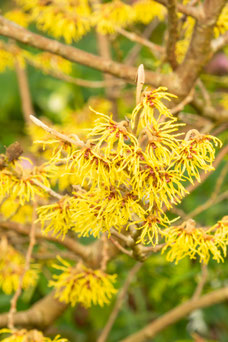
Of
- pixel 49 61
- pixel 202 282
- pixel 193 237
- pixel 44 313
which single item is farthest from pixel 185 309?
pixel 49 61

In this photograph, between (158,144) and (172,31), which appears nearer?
(158,144)

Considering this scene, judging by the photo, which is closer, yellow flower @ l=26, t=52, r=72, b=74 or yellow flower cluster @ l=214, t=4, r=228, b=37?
yellow flower cluster @ l=214, t=4, r=228, b=37

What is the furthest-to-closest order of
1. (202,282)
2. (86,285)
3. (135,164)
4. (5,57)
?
(5,57)
(202,282)
(86,285)
(135,164)

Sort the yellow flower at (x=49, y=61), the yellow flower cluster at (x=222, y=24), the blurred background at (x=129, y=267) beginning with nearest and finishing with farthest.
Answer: the yellow flower cluster at (x=222, y=24), the blurred background at (x=129, y=267), the yellow flower at (x=49, y=61)

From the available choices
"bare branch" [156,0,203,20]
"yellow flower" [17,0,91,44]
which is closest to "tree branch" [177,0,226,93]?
"bare branch" [156,0,203,20]

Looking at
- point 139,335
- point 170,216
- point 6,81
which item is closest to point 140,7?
point 170,216

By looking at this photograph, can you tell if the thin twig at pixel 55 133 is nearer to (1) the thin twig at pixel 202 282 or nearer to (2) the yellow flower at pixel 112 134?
(2) the yellow flower at pixel 112 134

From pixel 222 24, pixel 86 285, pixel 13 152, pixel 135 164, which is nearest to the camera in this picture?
pixel 135 164

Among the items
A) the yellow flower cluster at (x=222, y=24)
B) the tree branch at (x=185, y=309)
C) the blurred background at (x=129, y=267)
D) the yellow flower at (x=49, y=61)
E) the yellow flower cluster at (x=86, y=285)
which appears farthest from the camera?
the yellow flower at (x=49, y=61)

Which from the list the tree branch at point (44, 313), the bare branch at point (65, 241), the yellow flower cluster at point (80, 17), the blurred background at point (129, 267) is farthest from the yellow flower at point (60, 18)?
the tree branch at point (44, 313)

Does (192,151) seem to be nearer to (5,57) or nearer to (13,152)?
(13,152)

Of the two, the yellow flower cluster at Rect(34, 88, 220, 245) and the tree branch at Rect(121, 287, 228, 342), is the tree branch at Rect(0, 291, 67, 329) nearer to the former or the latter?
the tree branch at Rect(121, 287, 228, 342)

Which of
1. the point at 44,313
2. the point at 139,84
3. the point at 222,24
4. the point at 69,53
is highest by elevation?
the point at 222,24

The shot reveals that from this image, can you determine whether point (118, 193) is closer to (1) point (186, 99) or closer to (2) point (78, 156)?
(2) point (78, 156)
